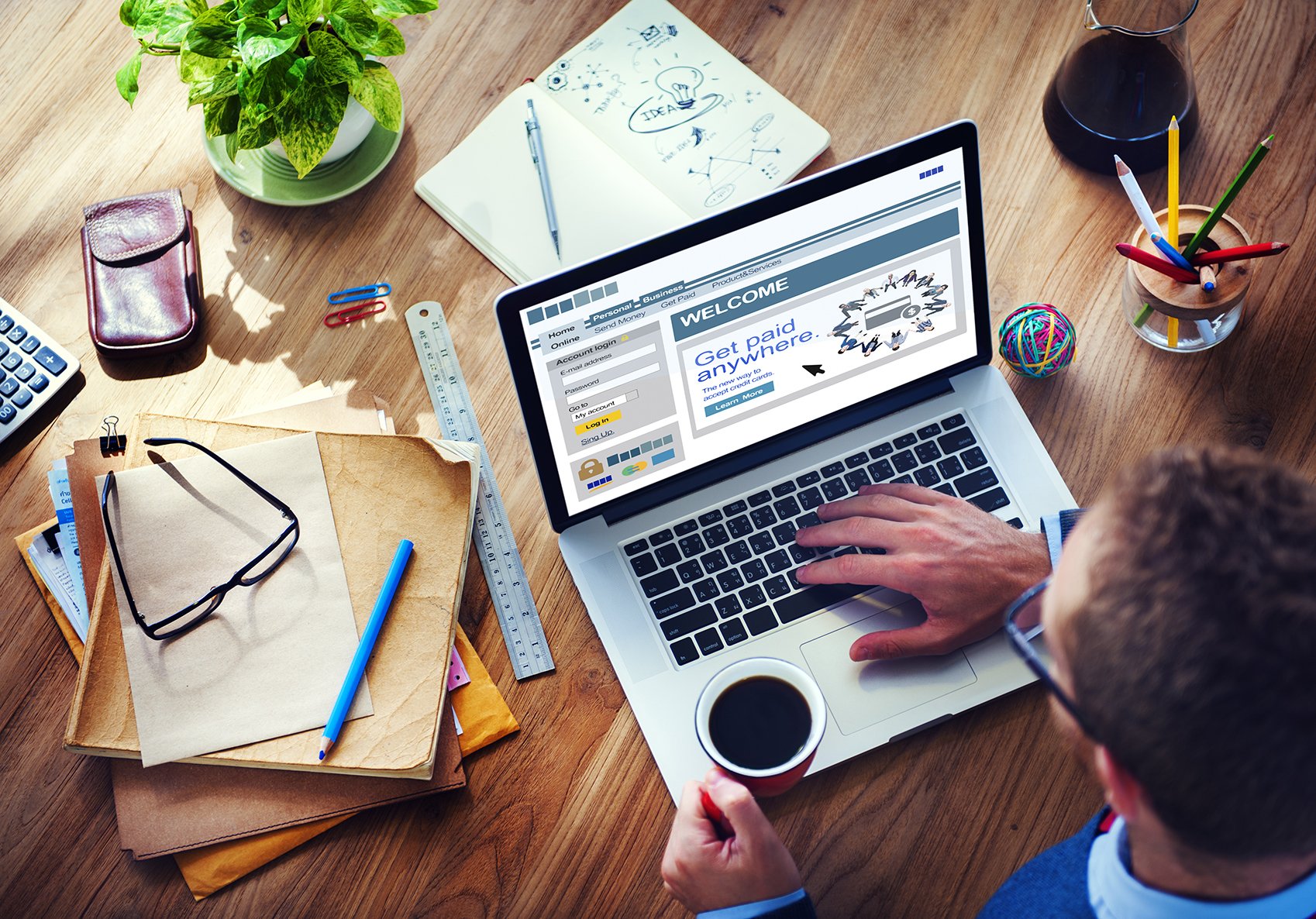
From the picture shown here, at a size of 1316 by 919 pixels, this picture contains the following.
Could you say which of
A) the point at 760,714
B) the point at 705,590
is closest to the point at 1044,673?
the point at 760,714

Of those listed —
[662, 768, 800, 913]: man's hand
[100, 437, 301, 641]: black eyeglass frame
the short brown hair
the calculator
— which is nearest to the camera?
the short brown hair

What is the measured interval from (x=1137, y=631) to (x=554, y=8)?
1041 millimetres

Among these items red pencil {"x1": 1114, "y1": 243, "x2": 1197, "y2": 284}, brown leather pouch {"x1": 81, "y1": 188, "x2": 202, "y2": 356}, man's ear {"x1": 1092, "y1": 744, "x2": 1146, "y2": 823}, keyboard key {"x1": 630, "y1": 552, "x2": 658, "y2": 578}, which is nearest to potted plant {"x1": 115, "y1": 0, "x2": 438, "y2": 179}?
brown leather pouch {"x1": 81, "y1": 188, "x2": 202, "y2": 356}

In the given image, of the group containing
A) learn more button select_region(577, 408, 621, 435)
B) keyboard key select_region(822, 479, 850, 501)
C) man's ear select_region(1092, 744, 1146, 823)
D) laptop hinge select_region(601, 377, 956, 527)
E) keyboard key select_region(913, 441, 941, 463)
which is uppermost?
learn more button select_region(577, 408, 621, 435)

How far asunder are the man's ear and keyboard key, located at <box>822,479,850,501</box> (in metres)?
0.41

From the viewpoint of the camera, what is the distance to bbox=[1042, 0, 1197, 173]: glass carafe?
1.10 m

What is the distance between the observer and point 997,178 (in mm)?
1189

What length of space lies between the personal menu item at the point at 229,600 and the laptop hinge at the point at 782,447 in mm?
306

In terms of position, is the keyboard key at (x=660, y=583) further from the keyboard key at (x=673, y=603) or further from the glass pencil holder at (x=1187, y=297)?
the glass pencil holder at (x=1187, y=297)

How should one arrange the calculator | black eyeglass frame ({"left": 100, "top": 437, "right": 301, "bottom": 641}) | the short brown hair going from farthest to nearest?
the calculator, black eyeglass frame ({"left": 100, "top": 437, "right": 301, "bottom": 641}), the short brown hair

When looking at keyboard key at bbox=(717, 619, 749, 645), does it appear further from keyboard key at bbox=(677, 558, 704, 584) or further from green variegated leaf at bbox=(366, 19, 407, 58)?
green variegated leaf at bbox=(366, 19, 407, 58)

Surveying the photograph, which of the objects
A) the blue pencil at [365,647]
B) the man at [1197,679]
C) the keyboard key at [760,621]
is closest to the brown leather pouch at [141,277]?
the blue pencil at [365,647]

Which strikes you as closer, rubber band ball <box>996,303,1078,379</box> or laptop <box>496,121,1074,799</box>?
laptop <box>496,121,1074,799</box>

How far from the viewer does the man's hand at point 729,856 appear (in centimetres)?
87
